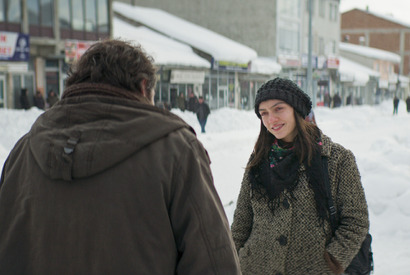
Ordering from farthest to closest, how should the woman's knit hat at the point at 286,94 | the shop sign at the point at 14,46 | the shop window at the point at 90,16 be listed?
1. the shop window at the point at 90,16
2. the shop sign at the point at 14,46
3. the woman's knit hat at the point at 286,94

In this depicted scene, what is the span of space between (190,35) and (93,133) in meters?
29.5

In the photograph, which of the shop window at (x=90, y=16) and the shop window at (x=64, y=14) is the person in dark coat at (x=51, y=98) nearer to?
→ the shop window at (x=64, y=14)

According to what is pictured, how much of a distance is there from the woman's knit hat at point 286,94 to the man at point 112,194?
95 centimetres

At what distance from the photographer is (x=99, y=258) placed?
1.62 meters

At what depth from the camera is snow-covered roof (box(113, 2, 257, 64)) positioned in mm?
29391

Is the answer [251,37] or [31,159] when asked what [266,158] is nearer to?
[31,159]

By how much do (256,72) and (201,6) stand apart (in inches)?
303

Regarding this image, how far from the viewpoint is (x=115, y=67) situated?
176cm

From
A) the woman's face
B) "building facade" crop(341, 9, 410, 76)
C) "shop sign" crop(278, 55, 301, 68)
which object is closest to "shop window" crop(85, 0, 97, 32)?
"shop sign" crop(278, 55, 301, 68)

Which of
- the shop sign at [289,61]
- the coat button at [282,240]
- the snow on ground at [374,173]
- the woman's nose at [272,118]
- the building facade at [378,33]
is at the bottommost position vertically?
the snow on ground at [374,173]

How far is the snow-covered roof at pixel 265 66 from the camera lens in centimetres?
3296

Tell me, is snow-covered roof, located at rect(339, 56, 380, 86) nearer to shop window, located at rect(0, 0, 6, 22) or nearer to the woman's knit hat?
shop window, located at rect(0, 0, 6, 22)

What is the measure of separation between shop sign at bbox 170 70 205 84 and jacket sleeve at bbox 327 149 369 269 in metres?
24.3

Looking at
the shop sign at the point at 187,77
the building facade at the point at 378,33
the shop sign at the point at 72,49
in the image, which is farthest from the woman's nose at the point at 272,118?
the building facade at the point at 378,33
